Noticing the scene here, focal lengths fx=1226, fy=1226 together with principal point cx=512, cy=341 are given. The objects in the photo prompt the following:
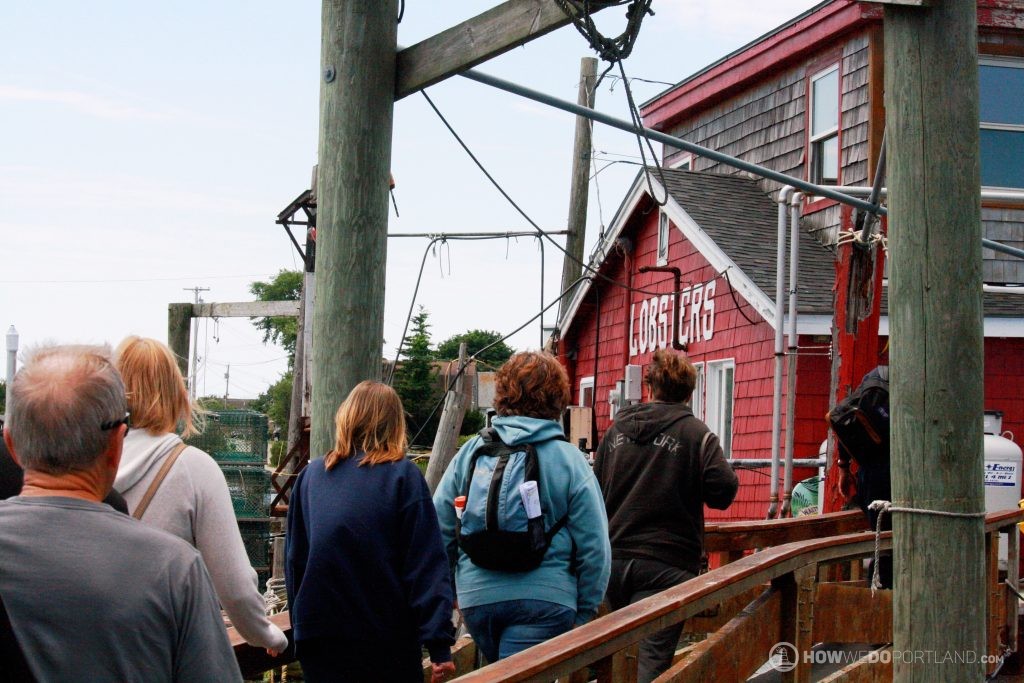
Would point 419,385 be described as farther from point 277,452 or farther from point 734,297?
point 734,297

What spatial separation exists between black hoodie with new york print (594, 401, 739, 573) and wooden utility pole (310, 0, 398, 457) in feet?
4.17

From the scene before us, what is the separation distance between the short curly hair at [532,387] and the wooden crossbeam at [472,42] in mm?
1162

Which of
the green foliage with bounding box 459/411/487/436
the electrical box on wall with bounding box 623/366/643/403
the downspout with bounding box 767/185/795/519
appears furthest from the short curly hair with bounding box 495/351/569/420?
the green foliage with bounding box 459/411/487/436

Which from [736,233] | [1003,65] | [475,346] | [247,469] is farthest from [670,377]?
[475,346]

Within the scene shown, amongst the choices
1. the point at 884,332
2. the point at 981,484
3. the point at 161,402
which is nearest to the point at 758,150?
the point at 884,332

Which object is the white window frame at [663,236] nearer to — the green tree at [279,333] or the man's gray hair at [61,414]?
the man's gray hair at [61,414]

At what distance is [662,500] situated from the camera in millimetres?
5164

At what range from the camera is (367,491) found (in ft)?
12.4

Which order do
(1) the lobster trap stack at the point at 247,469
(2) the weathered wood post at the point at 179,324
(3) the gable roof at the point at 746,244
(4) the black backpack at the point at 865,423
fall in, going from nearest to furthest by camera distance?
1. (4) the black backpack at the point at 865,423
2. (3) the gable roof at the point at 746,244
3. (1) the lobster trap stack at the point at 247,469
4. (2) the weathered wood post at the point at 179,324

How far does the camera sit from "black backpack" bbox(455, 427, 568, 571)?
410cm

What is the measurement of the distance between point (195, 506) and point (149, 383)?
1.13 feet

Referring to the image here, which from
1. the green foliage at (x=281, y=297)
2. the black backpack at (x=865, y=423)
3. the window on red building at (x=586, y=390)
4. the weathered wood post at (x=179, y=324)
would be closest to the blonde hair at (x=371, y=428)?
the black backpack at (x=865, y=423)

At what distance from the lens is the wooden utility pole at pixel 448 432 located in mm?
10391

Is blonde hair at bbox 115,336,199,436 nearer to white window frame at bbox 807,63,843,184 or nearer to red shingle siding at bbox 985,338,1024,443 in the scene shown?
red shingle siding at bbox 985,338,1024,443
